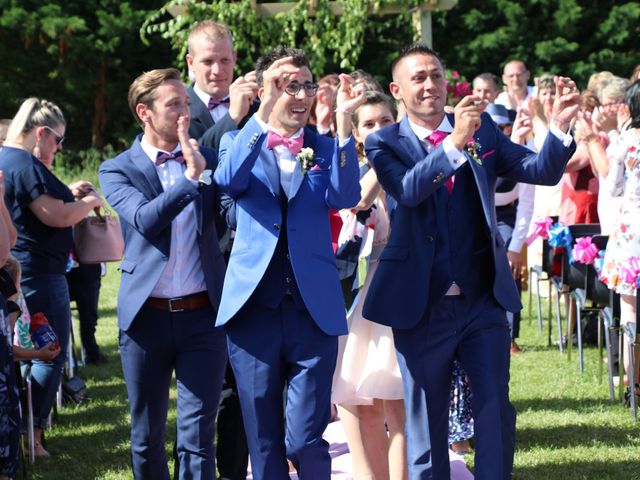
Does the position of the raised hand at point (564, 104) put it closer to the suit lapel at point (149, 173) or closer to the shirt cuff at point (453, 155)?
the shirt cuff at point (453, 155)

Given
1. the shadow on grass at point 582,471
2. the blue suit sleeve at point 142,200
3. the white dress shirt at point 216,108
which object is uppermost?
the white dress shirt at point 216,108

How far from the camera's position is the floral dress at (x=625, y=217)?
7121mm

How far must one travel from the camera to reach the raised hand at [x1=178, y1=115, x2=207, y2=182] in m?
4.72

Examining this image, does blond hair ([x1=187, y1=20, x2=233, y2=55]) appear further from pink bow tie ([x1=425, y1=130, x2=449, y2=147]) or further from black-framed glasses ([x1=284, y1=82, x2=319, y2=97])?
pink bow tie ([x1=425, y1=130, x2=449, y2=147])

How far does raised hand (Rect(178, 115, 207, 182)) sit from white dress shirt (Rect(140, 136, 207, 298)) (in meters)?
0.27

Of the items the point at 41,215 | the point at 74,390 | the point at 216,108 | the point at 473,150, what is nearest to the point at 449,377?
the point at 473,150

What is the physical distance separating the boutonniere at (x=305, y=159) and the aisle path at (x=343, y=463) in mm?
2334

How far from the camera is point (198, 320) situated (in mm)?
5031

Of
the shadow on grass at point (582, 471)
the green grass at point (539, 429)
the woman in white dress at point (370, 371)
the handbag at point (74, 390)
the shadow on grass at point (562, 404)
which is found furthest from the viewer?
the handbag at point (74, 390)

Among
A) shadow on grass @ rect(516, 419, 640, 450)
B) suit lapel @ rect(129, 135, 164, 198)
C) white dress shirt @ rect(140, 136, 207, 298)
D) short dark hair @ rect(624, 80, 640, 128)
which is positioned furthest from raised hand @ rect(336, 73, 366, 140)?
shadow on grass @ rect(516, 419, 640, 450)

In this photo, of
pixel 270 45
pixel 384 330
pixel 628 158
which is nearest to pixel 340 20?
pixel 270 45

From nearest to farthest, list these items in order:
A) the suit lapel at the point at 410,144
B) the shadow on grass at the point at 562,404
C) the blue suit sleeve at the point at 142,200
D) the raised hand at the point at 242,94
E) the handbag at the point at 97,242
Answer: the blue suit sleeve at the point at 142,200
the suit lapel at the point at 410,144
the raised hand at the point at 242,94
the shadow on grass at the point at 562,404
the handbag at the point at 97,242

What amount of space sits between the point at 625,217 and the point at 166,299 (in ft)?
11.4

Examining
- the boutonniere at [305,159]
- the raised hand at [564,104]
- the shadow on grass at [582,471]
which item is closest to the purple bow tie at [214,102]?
the boutonniere at [305,159]
